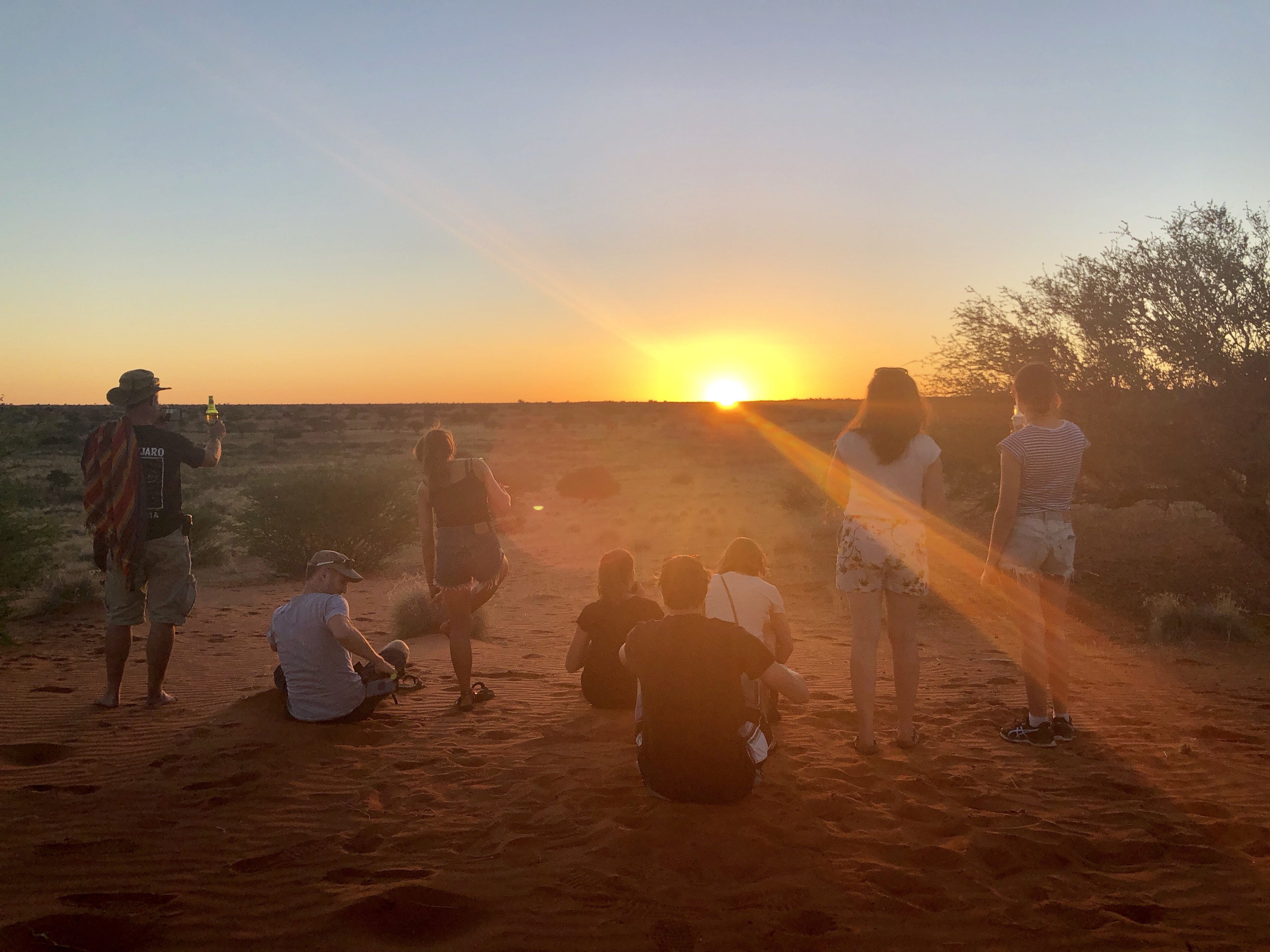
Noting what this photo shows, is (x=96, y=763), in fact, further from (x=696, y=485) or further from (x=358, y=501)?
(x=696, y=485)

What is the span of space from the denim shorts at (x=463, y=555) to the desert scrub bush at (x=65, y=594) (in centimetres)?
633

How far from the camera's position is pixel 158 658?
5.39 meters

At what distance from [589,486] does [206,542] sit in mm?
12007

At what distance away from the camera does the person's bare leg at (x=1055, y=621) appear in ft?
15.1


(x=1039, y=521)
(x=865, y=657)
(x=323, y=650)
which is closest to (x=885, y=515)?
(x=865, y=657)

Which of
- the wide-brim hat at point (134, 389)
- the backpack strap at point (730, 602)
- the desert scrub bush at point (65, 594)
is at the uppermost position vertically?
the wide-brim hat at point (134, 389)

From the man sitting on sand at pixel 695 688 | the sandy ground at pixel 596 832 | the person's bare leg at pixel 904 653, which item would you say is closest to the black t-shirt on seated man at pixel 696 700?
the man sitting on sand at pixel 695 688

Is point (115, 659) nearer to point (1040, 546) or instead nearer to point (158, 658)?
point (158, 658)

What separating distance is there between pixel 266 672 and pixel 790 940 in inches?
210

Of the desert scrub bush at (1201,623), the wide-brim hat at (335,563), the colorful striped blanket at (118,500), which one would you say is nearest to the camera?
the wide-brim hat at (335,563)

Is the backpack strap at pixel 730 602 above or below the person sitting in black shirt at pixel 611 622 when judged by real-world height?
above

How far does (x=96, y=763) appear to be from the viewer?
4438 millimetres

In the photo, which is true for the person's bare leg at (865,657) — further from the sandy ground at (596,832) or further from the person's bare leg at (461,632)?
the person's bare leg at (461,632)

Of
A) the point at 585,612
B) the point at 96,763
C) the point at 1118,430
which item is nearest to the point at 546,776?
the point at 585,612
